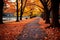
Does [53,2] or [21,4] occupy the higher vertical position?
[53,2]

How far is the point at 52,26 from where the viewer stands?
17.9m

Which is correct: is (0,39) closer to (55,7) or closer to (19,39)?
(19,39)

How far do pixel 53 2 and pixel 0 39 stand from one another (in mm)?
9567

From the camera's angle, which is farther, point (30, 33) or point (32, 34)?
point (30, 33)

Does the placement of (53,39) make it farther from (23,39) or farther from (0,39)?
(0,39)

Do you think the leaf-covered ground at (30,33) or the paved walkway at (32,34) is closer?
the paved walkway at (32,34)

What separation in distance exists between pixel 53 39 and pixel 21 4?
104 ft

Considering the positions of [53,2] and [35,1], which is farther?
[35,1]

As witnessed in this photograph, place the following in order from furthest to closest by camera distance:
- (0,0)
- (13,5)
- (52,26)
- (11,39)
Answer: (13,5), (0,0), (52,26), (11,39)

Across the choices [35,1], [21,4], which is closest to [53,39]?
[35,1]

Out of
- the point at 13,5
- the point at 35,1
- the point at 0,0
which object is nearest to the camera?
the point at 0,0

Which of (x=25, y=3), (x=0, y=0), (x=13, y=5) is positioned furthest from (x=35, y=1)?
(x=13, y=5)

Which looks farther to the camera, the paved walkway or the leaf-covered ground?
the leaf-covered ground

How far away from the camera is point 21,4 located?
41.3 metres
